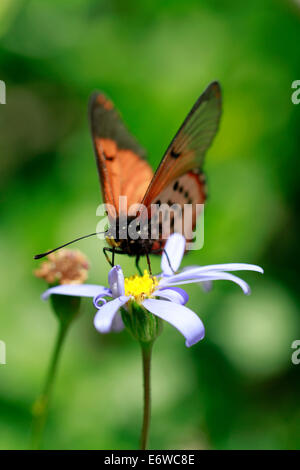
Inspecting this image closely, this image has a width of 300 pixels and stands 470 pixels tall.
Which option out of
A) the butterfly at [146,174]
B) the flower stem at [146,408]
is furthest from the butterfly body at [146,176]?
the flower stem at [146,408]

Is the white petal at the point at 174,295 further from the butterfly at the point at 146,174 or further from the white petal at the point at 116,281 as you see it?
the butterfly at the point at 146,174

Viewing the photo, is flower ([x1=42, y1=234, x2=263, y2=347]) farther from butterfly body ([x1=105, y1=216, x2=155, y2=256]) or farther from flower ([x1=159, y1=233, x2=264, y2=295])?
butterfly body ([x1=105, y1=216, x2=155, y2=256])

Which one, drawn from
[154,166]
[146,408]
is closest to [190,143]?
[146,408]

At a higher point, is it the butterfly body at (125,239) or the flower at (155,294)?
the butterfly body at (125,239)

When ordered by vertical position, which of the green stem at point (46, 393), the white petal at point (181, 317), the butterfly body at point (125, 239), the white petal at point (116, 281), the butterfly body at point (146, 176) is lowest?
the green stem at point (46, 393)

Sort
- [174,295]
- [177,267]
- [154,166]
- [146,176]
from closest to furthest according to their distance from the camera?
[174,295]
[177,267]
[146,176]
[154,166]

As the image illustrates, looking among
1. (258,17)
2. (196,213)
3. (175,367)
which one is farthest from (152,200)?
(258,17)

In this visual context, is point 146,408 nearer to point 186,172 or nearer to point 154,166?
point 186,172

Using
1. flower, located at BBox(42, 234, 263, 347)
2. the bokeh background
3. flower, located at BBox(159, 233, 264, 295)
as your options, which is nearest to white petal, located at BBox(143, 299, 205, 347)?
flower, located at BBox(42, 234, 263, 347)

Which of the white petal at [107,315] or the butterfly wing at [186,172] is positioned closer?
the white petal at [107,315]
